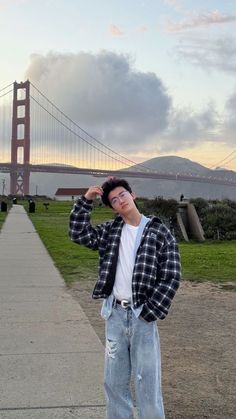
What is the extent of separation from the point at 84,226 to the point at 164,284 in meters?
0.56

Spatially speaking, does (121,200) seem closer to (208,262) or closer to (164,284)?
(164,284)

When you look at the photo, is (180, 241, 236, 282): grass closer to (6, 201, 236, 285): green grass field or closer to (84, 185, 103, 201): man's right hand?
(6, 201, 236, 285): green grass field

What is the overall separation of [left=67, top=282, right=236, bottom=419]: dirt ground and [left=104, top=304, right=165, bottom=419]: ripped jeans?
0.73 meters

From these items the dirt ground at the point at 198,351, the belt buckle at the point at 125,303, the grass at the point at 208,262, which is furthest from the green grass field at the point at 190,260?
the belt buckle at the point at 125,303

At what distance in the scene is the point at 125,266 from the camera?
10.0ft

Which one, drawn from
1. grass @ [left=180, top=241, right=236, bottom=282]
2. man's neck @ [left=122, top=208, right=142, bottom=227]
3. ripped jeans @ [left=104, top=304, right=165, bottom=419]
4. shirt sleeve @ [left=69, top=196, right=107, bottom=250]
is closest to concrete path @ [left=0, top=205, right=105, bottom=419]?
ripped jeans @ [left=104, top=304, right=165, bottom=419]

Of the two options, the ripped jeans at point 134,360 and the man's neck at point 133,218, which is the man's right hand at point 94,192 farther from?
the ripped jeans at point 134,360

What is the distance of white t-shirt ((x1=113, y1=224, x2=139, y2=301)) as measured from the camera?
304 cm

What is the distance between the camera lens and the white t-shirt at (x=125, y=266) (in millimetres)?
3039

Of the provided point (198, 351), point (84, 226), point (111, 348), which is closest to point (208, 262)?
point (198, 351)

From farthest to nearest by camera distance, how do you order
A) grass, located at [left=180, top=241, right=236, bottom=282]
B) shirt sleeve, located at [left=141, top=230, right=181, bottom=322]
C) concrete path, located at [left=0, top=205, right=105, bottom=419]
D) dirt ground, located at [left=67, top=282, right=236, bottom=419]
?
grass, located at [left=180, top=241, right=236, bottom=282], dirt ground, located at [left=67, top=282, right=236, bottom=419], concrete path, located at [left=0, top=205, right=105, bottom=419], shirt sleeve, located at [left=141, top=230, right=181, bottom=322]

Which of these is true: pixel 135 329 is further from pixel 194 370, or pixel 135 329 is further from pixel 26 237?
pixel 26 237

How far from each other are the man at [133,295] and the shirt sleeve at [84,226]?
10 cm

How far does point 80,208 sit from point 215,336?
3.00m
